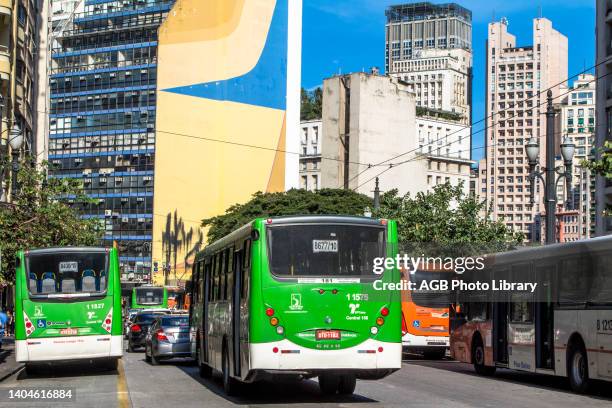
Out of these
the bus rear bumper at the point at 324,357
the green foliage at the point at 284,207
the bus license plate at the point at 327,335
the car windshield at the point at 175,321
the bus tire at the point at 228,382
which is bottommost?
the bus tire at the point at 228,382

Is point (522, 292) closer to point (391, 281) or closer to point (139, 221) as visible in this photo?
point (391, 281)

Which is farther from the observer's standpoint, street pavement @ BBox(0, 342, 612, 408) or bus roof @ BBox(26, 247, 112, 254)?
bus roof @ BBox(26, 247, 112, 254)

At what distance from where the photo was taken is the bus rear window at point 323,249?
15.8m

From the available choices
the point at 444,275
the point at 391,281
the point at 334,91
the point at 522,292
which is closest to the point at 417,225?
the point at 444,275

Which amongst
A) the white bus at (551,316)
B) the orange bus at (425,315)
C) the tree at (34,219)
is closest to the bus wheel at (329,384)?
the white bus at (551,316)

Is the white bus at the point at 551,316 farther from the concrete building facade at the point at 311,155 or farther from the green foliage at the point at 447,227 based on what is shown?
the concrete building facade at the point at 311,155

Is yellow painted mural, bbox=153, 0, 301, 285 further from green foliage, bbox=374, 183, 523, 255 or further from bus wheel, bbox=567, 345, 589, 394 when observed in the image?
bus wheel, bbox=567, 345, 589, 394

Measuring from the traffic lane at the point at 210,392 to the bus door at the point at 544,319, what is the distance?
4.45m

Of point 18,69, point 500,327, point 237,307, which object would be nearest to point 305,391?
point 237,307

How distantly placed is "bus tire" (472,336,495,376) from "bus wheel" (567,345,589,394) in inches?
213

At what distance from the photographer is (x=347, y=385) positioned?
1736 cm

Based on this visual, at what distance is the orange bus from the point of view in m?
31.7

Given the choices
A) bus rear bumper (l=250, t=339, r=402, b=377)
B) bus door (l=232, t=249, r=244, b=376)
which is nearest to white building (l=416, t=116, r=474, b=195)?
bus door (l=232, t=249, r=244, b=376)

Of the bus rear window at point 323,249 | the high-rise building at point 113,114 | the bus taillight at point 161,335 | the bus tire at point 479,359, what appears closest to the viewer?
the bus rear window at point 323,249
